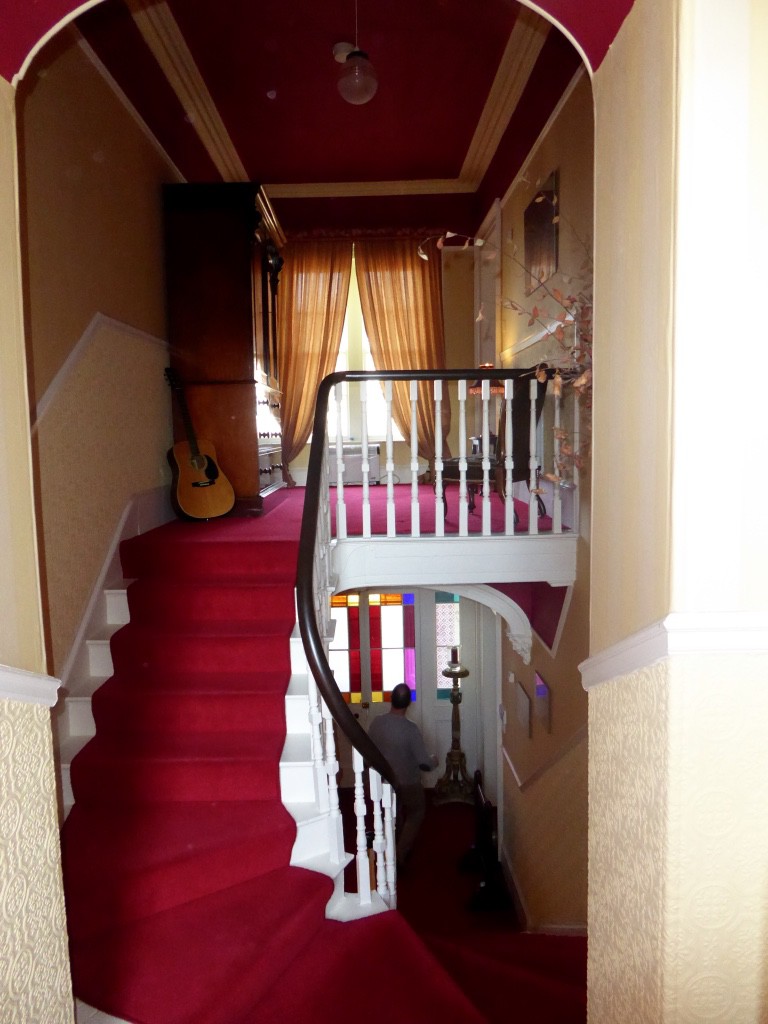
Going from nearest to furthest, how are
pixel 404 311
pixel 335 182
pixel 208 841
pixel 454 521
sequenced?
1. pixel 208 841
2. pixel 454 521
3. pixel 335 182
4. pixel 404 311

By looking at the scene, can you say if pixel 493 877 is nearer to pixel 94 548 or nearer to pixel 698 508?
pixel 94 548

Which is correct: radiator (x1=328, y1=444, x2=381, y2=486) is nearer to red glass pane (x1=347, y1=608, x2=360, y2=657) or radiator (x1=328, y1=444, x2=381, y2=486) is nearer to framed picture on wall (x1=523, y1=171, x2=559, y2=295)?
red glass pane (x1=347, y1=608, x2=360, y2=657)

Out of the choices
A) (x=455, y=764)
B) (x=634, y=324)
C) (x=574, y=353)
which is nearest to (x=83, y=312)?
(x=574, y=353)

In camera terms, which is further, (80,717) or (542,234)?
(542,234)

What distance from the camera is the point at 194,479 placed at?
4723 millimetres

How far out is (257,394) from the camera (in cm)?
504

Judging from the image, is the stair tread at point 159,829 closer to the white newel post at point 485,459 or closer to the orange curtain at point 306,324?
the white newel post at point 485,459

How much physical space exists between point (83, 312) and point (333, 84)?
2.36 metres

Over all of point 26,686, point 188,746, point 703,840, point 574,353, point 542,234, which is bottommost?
point 188,746

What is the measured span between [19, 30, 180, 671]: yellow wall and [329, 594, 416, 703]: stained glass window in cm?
325

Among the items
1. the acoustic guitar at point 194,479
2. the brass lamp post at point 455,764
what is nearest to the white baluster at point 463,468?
the acoustic guitar at point 194,479

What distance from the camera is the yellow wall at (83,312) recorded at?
312cm

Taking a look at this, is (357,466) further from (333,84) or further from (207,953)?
(207,953)

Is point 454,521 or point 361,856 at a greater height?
point 454,521
